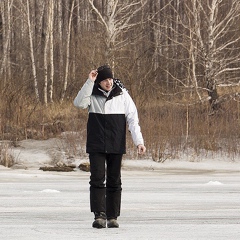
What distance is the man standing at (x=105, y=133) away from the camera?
28.7 ft

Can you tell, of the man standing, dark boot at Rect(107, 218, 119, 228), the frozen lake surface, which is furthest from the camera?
dark boot at Rect(107, 218, 119, 228)

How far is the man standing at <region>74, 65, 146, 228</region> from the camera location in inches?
344

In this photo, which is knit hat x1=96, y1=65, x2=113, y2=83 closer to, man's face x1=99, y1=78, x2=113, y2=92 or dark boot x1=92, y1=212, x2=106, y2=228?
man's face x1=99, y1=78, x2=113, y2=92

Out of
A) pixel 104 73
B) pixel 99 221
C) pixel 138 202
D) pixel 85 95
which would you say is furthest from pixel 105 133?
pixel 138 202

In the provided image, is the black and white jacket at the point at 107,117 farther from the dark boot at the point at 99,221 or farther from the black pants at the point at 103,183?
the dark boot at the point at 99,221

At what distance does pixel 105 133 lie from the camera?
8.73m

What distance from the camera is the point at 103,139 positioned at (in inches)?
344

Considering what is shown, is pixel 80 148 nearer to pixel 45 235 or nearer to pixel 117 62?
pixel 117 62

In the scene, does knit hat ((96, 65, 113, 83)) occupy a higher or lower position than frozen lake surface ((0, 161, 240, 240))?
higher

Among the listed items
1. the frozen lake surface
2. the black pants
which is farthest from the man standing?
the frozen lake surface

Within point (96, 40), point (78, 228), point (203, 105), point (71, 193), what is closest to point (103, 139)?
point (78, 228)

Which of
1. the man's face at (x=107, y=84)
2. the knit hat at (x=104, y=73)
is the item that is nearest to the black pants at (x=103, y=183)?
the man's face at (x=107, y=84)

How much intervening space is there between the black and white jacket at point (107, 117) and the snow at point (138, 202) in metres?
0.89

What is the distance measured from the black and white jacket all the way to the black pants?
115mm
